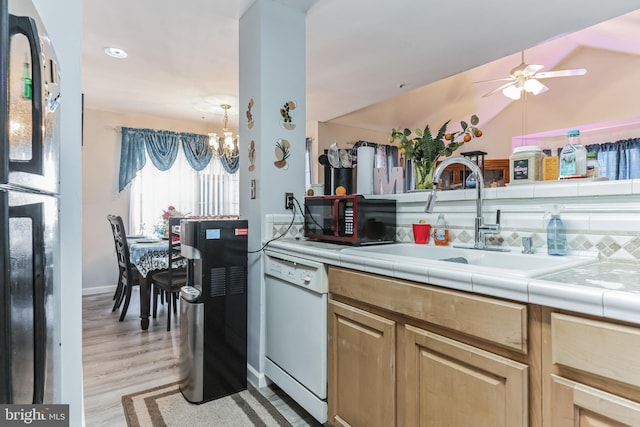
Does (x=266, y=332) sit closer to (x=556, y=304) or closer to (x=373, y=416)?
(x=373, y=416)

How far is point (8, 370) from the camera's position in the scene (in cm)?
61

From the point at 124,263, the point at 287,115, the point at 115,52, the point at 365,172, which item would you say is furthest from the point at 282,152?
the point at 124,263

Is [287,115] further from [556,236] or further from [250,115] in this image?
[556,236]

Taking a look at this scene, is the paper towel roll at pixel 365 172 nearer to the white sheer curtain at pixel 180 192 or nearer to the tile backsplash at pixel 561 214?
the tile backsplash at pixel 561 214

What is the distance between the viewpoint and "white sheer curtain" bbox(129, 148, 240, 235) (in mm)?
4727

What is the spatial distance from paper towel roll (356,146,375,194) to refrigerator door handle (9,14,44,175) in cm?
164

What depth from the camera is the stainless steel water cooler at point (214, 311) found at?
1863mm

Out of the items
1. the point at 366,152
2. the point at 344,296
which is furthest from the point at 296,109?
the point at 344,296

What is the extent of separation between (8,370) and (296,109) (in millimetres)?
1903

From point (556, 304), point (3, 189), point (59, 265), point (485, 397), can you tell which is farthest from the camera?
point (59, 265)

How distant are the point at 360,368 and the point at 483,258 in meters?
0.70

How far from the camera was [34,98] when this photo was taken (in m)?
0.72

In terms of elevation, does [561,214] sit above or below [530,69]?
below

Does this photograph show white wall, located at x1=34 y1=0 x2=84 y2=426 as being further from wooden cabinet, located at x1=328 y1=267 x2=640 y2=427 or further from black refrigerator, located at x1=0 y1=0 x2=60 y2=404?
wooden cabinet, located at x1=328 y1=267 x2=640 y2=427
